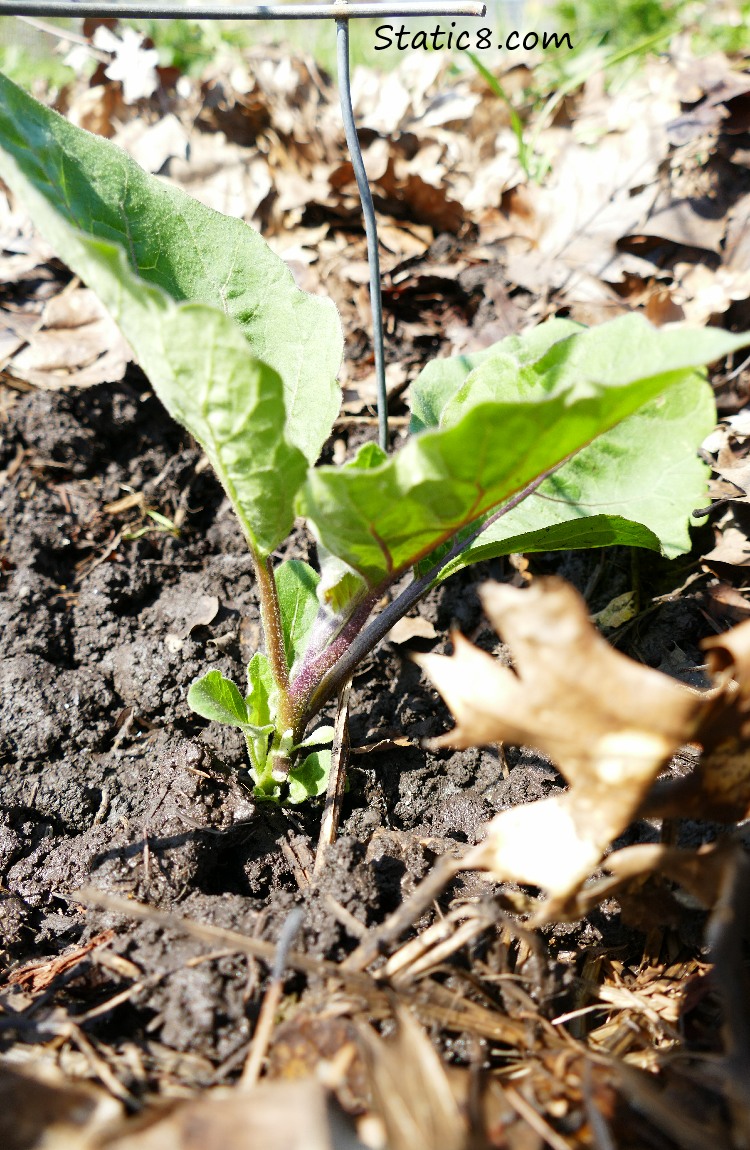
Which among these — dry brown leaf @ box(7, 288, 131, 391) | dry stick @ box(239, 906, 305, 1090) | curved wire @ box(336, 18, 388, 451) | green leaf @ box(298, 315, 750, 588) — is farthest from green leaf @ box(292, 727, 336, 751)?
dry brown leaf @ box(7, 288, 131, 391)

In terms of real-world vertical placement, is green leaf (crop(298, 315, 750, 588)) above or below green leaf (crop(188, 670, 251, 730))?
above

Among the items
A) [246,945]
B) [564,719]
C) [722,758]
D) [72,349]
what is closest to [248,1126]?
[246,945]

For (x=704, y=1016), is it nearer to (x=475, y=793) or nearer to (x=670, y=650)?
(x=475, y=793)

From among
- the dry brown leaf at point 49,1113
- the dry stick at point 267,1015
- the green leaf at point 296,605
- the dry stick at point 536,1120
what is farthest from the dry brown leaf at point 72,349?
the dry stick at point 536,1120

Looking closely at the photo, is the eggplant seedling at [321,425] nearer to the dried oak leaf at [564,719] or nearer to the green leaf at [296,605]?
the green leaf at [296,605]

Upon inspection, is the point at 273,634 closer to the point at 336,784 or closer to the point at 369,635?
the point at 369,635

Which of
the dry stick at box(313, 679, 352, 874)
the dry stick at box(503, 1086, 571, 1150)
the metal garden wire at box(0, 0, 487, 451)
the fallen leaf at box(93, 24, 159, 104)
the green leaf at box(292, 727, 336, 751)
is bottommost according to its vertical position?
the dry stick at box(503, 1086, 571, 1150)

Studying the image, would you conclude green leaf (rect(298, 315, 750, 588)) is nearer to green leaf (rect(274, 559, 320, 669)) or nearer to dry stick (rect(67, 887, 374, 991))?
green leaf (rect(274, 559, 320, 669))
